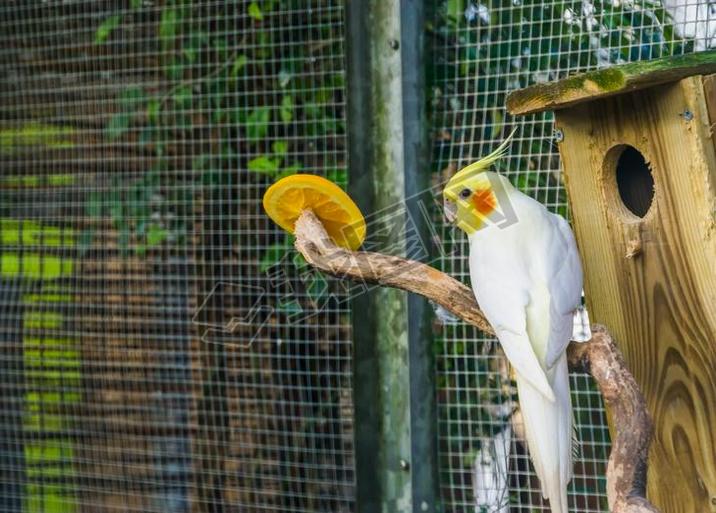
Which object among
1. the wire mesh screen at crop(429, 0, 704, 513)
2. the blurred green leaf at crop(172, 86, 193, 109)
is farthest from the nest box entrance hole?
the blurred green leaf at crop(172, 86, 193, 109)

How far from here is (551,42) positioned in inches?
74.7

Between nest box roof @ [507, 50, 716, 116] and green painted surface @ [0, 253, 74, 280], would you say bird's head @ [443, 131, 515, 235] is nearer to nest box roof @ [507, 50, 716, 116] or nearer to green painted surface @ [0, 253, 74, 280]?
nest box roof @ [507, 50, 716, 116]

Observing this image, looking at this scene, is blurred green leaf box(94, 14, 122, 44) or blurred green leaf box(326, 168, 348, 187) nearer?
blurred green leaf box(326, 168, 348, 187)

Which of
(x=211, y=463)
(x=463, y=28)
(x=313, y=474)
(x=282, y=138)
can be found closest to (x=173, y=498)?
(x=211, y=463)

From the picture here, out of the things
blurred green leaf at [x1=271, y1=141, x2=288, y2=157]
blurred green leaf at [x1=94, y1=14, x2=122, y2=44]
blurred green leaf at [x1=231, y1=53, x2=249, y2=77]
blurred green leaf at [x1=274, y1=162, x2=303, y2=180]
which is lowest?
blurred green leaf at [x1=274, y1=162, x2=303, y2=180]

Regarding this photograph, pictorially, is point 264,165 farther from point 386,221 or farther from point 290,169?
point 386,221

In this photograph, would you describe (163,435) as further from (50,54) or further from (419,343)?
(50,54)

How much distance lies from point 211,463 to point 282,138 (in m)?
0.75

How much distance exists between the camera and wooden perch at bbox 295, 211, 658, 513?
44.0 inches

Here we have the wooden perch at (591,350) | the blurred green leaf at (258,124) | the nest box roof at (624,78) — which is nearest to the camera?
the wooden perch at (591,350)

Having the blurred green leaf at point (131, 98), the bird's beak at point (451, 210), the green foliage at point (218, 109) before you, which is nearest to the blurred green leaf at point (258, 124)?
the green foliage at point (218, 109)

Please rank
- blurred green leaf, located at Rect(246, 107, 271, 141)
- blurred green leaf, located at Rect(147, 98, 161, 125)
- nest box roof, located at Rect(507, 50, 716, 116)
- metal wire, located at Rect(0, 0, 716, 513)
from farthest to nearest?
blurred green leaf, located at Rect(147, 98, 161, 125), blurred green leaf, located at Rect(246, 107, 271, 141), metal wire, located at Rect(0, 0, 716, 513), nest box roof, located at Rect(507, 50, 716, 116)

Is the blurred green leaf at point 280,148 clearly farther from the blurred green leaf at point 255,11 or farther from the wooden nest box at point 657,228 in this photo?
the wooden nest box at point 657,228

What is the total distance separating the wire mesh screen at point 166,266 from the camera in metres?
2.22
